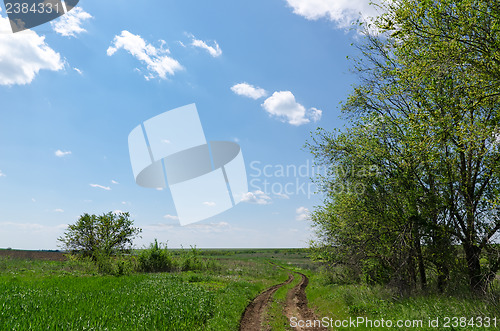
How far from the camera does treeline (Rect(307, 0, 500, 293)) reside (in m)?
Answer: 11.5

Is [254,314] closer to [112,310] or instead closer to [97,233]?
[112,310]

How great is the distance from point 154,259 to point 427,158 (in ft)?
126

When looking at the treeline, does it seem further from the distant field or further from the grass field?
the distant field

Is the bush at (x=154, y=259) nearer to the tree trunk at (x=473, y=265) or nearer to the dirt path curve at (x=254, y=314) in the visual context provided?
the dirt path curve at (x=254, y=314)

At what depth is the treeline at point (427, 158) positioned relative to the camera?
1152 cm

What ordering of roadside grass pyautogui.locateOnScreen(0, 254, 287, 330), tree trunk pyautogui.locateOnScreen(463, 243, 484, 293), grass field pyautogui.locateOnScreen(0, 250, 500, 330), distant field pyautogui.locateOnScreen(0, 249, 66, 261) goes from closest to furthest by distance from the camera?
1. roadside grass pyautogui.locateOnScreen(0, 254, 287, 330)
2. grass field pyautogui.locateOnScreen(0, 250, 500, 330)
3. tree trunk pyautogui.locateOnScreen(463, 243, 484, 293)
4. distant field pyautogui.locateOnScreen(0, 249, 66, 261)

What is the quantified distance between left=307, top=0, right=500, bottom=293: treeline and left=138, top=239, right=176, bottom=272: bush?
29.6 metres

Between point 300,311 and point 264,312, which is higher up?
point 264,312

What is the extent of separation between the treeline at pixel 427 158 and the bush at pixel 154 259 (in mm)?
29647

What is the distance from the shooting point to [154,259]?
139 ft

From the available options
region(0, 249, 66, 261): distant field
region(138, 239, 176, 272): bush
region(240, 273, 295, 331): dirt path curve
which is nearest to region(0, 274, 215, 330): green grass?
region(240, 273, 295, 331): dirt path curve

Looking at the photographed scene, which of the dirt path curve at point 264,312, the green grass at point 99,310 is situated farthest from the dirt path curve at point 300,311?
the green grass at point 99,310

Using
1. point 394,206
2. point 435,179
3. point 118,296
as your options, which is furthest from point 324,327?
point 118,296

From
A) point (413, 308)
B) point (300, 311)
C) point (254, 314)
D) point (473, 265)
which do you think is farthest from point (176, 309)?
point (473, 265)
